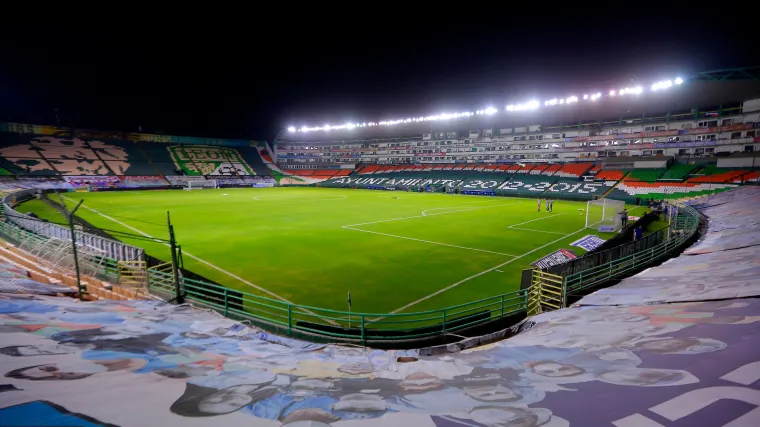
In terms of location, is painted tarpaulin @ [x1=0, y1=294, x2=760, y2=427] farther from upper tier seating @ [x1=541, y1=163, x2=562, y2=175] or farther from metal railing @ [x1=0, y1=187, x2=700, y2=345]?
upper tier seating @ [x1=541, y1=163, x2=562, y2=175]

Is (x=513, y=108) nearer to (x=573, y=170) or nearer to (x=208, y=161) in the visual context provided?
(x=573, y=170)

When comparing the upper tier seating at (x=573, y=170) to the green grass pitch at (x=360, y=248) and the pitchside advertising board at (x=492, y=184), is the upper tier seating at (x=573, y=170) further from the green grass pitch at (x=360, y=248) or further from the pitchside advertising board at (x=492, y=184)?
the green grass pitch at (x=360, y=248)

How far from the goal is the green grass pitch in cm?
3593

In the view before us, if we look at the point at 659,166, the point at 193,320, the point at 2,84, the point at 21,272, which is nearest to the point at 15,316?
the point at 193,320

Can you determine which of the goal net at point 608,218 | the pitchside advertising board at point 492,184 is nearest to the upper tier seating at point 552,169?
the pitchside advertising board at point 492,184

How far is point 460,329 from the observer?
29.7ft

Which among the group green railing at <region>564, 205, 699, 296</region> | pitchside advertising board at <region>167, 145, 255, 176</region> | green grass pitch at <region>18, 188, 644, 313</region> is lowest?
green grass pitch at <region>18, 188, 644, 313</region>

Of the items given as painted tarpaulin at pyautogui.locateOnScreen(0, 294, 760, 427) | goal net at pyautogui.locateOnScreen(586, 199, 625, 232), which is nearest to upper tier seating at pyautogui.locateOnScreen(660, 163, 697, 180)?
goal net at pyautogui.locateOnScreen(586, 199, 625, 232)

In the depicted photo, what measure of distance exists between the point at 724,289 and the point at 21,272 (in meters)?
21.8

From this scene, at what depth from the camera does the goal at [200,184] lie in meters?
71.8

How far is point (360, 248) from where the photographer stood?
20578 millimetres

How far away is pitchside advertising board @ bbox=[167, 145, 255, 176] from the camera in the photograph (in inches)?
3137

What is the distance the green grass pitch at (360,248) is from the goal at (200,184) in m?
35.9

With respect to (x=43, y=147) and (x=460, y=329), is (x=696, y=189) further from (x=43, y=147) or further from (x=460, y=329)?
(x=43, y=147)
